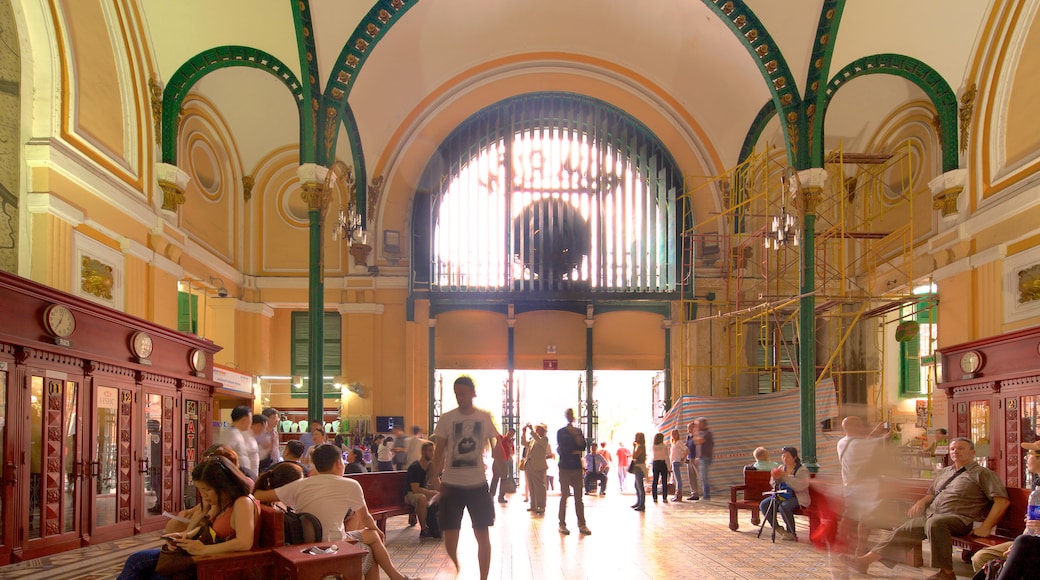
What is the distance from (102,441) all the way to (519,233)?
38.2 ft

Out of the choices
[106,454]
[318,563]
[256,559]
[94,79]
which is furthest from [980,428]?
[94,79]

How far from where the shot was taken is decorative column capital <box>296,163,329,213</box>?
1282cm

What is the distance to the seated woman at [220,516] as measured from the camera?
189 inches

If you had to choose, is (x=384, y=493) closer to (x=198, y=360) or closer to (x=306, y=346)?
(x=198, y=360)

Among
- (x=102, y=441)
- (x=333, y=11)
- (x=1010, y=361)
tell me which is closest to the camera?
(x=102, y=441)

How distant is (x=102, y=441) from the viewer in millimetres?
9984

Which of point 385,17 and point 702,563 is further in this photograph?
point 385,17

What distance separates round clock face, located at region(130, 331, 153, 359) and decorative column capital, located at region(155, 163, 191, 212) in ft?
11.2

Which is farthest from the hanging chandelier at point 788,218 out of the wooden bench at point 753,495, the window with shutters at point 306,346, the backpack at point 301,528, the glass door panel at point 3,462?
the window with shutters at point 306,346

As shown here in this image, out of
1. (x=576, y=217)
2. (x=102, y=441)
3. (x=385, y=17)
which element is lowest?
(x=102, y=441)

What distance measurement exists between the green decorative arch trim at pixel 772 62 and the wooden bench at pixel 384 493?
758 centimetres

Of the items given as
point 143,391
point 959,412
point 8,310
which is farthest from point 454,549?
point 959,412

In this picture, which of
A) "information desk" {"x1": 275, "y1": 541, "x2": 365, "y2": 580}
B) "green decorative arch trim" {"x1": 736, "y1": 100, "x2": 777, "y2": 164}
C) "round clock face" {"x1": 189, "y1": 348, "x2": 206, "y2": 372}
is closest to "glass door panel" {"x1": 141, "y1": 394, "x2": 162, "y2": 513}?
"round clock face" {"x1": 189, "y1": 348, "x2": 206, "y2": 372}

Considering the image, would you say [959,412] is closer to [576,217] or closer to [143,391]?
[576,217]
